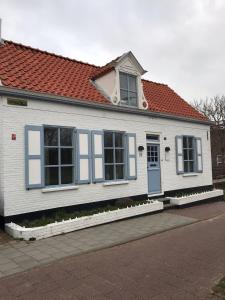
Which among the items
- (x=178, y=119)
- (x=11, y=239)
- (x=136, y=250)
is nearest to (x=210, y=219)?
(x=136, y=250)

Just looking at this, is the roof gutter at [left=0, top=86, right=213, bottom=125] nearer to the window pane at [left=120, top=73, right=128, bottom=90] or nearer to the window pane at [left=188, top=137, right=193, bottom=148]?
the window pane at [left=120, top=73, right=128, bottom=90]

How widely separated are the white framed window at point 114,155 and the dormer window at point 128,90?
1.37 m

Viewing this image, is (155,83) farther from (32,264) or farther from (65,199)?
(32,264)

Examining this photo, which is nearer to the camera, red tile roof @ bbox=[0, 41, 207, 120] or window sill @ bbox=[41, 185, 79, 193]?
window sill @ bbox=[41, 185, 79, 193]

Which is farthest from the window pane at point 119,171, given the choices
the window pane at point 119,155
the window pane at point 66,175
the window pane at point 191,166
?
the window pane at point 191,166

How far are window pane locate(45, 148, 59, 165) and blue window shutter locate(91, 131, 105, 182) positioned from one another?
1307 millimetres

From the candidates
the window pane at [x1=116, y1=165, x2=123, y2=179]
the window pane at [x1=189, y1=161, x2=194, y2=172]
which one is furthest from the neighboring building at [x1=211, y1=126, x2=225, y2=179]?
the window pane at [x1=116, y1=165, x2=123, y2=179]

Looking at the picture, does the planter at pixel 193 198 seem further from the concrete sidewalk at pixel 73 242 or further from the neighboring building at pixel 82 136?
the concrete sidewalk at pixel 73 242

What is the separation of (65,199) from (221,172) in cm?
1578

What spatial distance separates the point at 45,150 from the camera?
839 centimetres

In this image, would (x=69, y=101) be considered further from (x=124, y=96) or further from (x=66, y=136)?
(x=124, y=96)

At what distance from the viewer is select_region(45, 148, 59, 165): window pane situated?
8.45m

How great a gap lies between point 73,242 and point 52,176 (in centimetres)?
256

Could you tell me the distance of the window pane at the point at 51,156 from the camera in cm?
845
